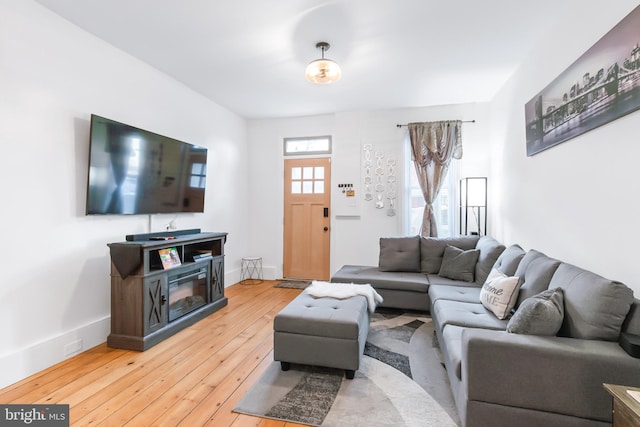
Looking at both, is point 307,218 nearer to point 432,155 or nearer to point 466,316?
point 432,155

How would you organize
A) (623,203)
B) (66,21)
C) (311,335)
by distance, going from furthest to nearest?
(66,21) → (311,335) → (623,203)

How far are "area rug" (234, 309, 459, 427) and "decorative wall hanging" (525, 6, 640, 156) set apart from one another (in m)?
2.01

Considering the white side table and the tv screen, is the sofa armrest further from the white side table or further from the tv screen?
the white side table

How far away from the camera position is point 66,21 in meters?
2.52

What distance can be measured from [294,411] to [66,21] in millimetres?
3523

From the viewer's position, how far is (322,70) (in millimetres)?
2818

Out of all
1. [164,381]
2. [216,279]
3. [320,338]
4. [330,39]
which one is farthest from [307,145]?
[164,381]

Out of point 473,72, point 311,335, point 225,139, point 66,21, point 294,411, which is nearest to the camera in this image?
point 294,411

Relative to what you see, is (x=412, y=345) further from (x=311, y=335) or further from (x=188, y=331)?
(x=188, y=331)

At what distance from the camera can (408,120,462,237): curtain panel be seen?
4449mm

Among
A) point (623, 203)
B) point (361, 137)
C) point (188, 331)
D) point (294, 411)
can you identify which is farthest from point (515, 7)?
point (188, 331)

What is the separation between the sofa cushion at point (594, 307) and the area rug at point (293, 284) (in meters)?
3.56

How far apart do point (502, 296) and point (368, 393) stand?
123cm

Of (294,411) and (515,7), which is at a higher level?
(515,7)
